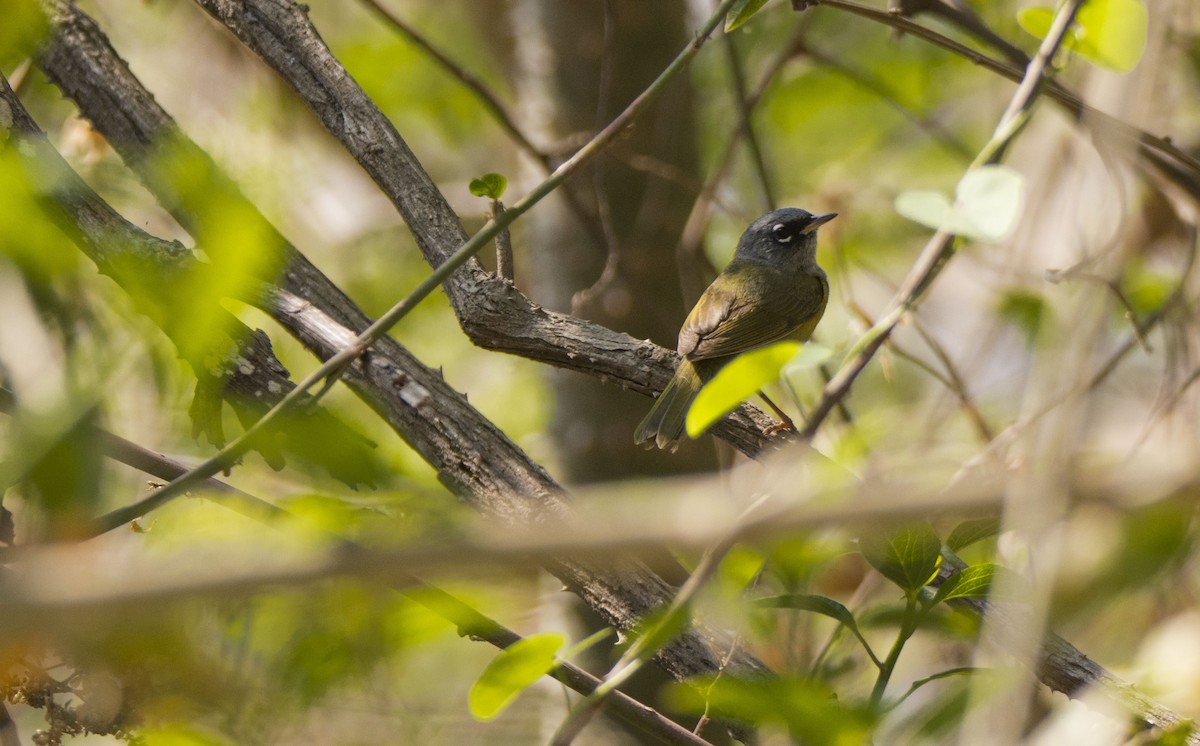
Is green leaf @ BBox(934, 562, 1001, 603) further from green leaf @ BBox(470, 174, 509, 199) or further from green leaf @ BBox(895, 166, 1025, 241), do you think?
green leaf @ BBox(470, 174, 509, 199)

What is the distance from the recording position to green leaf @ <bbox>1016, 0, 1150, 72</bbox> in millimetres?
1742

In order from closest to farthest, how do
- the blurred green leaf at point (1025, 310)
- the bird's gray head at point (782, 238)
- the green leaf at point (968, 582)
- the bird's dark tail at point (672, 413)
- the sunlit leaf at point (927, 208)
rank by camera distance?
the sunlit leaf at point (927, 208), the green leaf at point (968, 582), the bird's dark tail at point (672, 413), the blurred green leaf at point (1025, 310), the bird's gray head at point (782, 238)

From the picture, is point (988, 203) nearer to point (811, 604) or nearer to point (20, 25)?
point (811, 604)

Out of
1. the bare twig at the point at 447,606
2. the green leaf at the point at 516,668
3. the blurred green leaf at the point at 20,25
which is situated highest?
the blurred green leaf at the point at 20,25

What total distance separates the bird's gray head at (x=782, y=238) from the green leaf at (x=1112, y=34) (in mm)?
1717

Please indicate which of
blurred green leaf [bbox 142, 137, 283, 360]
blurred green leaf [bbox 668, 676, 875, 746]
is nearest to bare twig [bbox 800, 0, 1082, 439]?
blurred green leaf [bbox 668, 676, 875, 746]

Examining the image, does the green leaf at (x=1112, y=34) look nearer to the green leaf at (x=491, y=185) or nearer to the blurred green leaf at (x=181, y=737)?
the green leaf at (x=491, y=185)

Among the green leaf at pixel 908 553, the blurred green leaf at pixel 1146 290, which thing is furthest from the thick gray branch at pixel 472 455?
the blurred green leaf at pixel 1146 290

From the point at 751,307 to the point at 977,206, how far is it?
6.83 feet

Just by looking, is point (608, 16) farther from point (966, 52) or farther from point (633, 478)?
point (633, 478)

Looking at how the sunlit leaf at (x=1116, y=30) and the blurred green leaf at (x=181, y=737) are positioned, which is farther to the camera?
the sunlit leaf at (x=1116, y=30)

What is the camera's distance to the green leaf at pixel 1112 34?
1742mm

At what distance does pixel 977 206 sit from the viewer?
1.10 meters

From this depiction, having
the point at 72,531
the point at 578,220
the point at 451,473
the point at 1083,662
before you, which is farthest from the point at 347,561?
the point at 578,220
